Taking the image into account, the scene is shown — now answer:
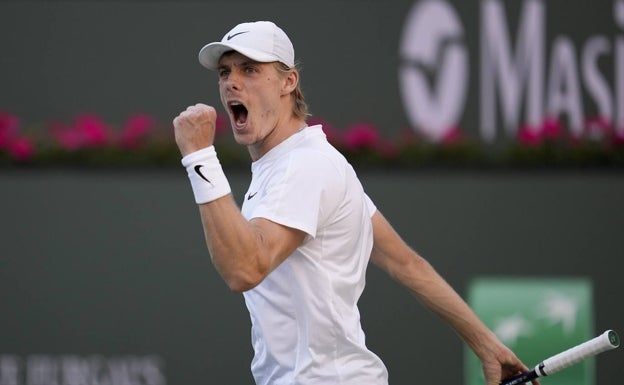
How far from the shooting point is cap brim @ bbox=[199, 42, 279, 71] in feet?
13.4

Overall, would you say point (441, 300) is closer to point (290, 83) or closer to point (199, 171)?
point (290, 83)

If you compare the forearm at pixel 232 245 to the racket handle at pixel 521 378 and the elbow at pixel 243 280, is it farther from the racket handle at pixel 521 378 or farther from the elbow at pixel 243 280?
the racket handle at pixel 521 378

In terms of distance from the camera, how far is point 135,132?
791 centimetres

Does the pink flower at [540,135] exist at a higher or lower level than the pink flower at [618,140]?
higher

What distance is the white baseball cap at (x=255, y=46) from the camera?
13.5 ft

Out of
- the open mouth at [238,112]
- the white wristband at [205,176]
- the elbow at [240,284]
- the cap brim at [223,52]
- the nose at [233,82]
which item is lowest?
the elbow at [240,284]

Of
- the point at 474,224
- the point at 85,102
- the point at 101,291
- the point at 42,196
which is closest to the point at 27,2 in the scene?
the point at 85,102

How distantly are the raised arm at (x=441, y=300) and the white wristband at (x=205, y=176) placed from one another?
970 mm

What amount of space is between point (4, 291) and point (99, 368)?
699 millimetres

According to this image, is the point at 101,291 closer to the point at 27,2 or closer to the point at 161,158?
the point at 161,158

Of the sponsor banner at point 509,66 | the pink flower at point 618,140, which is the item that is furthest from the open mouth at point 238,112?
the sponsor banner at point 509,66

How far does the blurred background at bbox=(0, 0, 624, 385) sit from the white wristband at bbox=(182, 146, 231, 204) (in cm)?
371

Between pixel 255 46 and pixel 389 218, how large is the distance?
352 centimetres

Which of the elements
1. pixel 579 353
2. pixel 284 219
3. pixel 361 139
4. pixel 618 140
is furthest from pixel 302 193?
pixel 618 140
